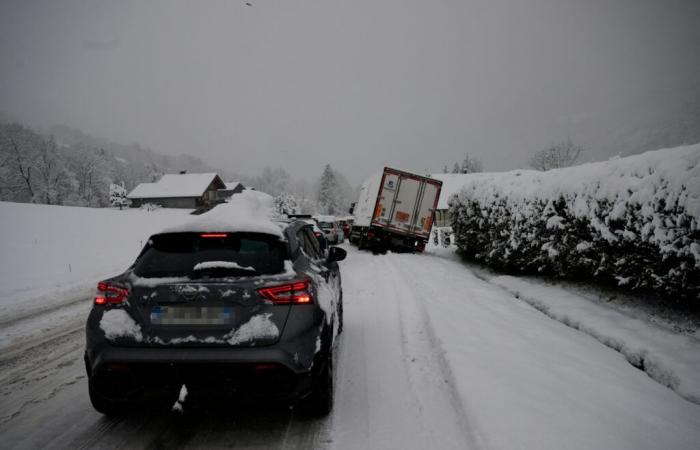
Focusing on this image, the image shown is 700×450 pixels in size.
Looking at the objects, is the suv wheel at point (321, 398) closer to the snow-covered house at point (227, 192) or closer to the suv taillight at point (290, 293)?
the suv taillight at point (290, 293)

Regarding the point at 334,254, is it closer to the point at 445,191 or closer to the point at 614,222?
the point at 614,222

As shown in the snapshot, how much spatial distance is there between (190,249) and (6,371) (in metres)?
3.13

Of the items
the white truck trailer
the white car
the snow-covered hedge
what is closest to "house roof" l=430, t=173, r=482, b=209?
the white car

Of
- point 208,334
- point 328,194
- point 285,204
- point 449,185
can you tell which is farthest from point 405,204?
point 328,194

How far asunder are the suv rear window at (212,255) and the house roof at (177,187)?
6279cm

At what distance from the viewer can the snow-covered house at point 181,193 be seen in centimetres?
6175

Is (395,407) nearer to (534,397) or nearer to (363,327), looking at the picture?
(534,397)

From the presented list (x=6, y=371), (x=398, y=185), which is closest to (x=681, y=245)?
(x=6, y=371)

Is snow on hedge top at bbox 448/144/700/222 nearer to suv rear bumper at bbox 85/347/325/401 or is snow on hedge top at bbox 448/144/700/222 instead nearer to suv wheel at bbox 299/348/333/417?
suv wheel at bbox 299/348/333/417

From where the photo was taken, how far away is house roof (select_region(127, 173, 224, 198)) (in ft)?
204

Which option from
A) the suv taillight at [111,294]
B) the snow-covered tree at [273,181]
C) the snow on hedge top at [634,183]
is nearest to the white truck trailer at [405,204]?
the snow on hedge top at [634,183]

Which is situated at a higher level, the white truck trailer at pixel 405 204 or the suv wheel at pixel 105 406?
the white truck trailer at pixel 405 204

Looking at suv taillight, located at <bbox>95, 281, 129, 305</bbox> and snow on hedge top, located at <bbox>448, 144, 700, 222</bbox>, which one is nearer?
suv taillight, located at <bbox>95, 281, 129, 305</bbox>

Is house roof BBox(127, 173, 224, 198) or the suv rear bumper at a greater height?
the suv rear bumper
